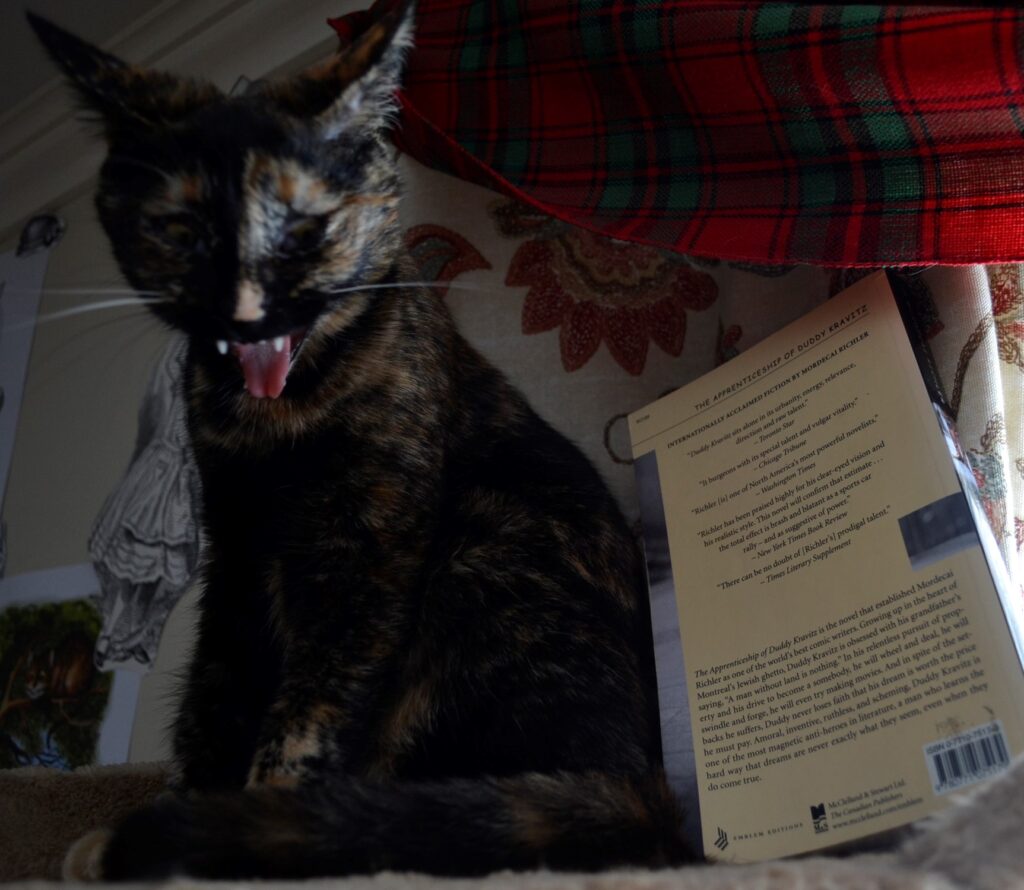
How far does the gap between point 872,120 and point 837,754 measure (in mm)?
456

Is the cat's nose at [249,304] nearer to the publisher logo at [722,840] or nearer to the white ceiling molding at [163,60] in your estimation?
the publisher logo at [722,840]

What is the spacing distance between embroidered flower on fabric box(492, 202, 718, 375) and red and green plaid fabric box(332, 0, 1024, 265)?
0.10 m

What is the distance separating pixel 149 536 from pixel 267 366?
0.71 metres

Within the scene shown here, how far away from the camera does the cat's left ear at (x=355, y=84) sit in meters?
0.69

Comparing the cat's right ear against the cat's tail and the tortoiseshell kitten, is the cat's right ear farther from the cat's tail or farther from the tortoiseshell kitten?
the cat's tail

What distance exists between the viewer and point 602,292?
98cm

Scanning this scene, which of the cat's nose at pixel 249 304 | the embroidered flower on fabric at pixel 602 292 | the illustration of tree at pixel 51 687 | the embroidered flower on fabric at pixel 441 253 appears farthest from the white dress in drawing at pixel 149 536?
the cat's nose at pixel 249 304

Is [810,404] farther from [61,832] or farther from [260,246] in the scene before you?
[61,832]

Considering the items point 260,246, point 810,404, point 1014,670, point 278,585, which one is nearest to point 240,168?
point 260,246

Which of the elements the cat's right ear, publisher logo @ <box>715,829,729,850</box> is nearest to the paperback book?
publisher logo @ <box>715,829,729,850</box>

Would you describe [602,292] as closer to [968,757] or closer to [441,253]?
[441,253]

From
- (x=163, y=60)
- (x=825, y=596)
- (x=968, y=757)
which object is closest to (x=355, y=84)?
(x=825, y=596)

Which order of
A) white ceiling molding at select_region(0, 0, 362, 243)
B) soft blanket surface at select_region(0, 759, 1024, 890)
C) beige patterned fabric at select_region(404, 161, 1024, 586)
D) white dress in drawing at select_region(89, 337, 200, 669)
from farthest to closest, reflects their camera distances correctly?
white ceiling molding at select_region(0, 0, 362, 243), white dress in drawing at select_region(89, 337, 200, 669), beige patterned fabric at select_region(404, 161, 1024, 586), soft blanket surface at select_region(0, 759, 1024, 890)

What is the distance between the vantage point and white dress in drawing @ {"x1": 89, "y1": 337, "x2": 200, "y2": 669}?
4.03 ft
